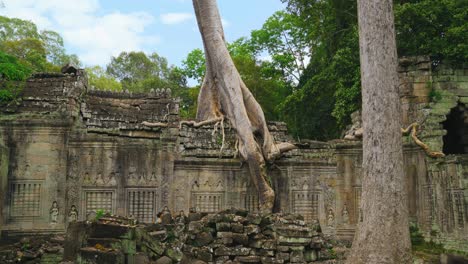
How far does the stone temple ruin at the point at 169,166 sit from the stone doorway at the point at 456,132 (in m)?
0.25

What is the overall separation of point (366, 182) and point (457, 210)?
15.8 feet

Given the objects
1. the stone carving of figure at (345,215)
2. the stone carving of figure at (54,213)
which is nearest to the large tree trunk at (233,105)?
the stone carving of figure at (345,215)

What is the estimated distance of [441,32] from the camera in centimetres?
1370

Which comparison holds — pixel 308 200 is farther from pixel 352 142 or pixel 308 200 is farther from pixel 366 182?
pixel 366 182

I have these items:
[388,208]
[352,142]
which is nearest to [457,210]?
[352,142]

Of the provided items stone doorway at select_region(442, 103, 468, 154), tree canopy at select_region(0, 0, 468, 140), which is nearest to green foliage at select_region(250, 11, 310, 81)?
tree canopy at select_region(0, 0, 468, 140)

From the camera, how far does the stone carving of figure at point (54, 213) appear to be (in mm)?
10414

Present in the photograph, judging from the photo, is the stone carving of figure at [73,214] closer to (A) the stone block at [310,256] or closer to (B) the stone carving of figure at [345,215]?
(A) the stone block at [310,256]

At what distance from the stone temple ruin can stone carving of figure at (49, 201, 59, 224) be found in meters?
0.02

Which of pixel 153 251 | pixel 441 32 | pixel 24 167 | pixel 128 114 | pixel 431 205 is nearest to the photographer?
pixel 153 251

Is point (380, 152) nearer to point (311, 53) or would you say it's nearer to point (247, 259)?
point (247, 259)

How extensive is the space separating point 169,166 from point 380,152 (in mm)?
5300

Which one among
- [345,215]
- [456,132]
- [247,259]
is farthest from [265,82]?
[247,259]

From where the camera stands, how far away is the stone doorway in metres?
13.2
